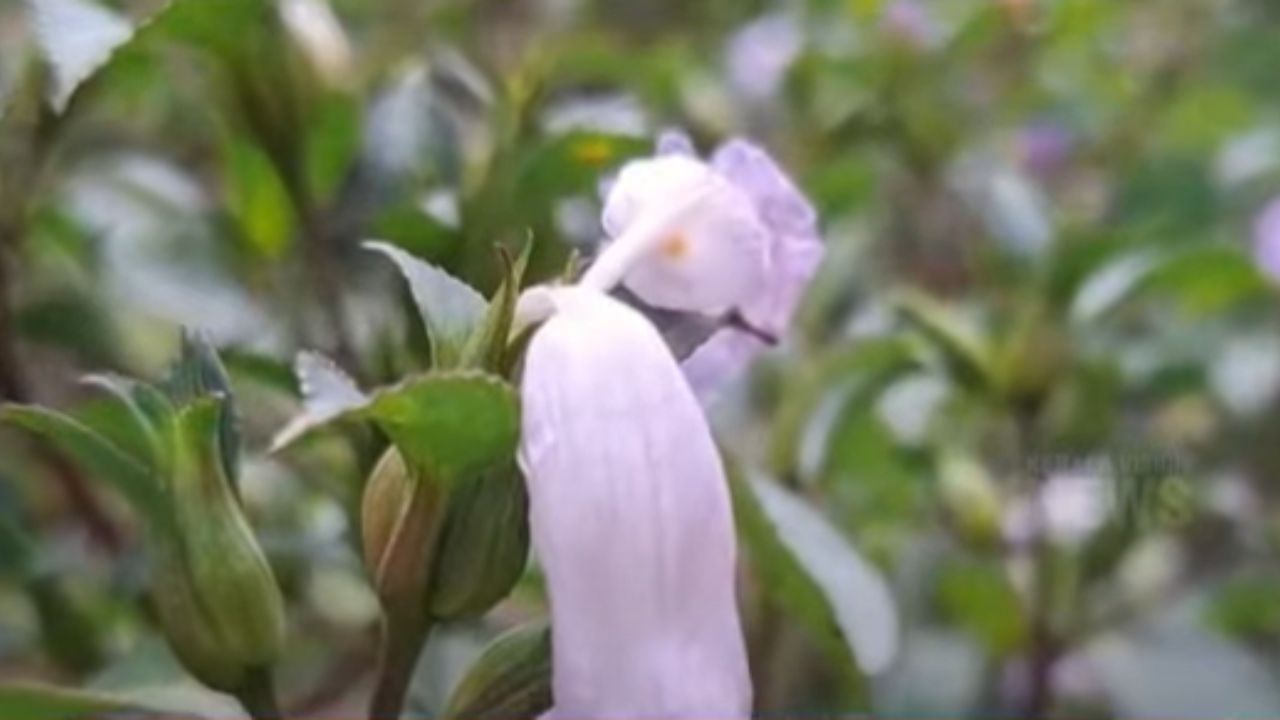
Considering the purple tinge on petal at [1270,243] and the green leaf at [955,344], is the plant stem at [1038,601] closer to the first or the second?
the green leaf at [955,344]

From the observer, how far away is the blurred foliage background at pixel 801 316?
72 cm

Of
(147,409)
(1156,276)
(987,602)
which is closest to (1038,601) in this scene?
(987,602)

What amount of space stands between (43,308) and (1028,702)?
0.38m

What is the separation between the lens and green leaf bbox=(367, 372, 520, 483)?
453mm

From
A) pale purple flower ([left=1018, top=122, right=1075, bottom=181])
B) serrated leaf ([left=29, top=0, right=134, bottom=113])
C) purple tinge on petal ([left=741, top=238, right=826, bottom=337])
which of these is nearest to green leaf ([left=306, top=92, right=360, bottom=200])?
serrated leaf ([left=29, top=0, right=134, bottom=113])

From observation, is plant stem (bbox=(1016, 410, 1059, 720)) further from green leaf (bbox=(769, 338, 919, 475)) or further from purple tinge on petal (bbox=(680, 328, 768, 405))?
purple tinge on petal (bbox=(680, 328, 768, 405))

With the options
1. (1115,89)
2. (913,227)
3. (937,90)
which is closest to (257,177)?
(937,90)

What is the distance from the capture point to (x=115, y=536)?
0.93 m

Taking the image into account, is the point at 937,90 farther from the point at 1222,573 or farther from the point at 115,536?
the point at 115,536

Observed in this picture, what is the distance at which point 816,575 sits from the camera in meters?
0.64

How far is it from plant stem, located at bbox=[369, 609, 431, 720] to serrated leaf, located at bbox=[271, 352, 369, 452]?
61mm

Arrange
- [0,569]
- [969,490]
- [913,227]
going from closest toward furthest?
[0,569], [969,490], [913,227]

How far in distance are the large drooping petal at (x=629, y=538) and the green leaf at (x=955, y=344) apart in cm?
41

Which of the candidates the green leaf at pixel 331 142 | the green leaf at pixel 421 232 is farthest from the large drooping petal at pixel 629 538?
the green leaf at pixel 331 142
